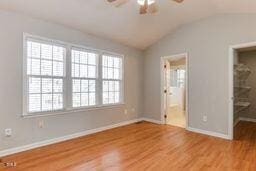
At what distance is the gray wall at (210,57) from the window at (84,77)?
2.31 metres

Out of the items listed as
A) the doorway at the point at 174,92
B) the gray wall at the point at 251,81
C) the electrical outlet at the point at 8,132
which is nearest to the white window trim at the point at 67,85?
the electrical outlet at the point at 8,132

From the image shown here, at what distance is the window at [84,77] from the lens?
4.15 metres

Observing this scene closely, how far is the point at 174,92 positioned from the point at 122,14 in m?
6.11

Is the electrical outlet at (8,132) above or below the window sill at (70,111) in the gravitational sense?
below

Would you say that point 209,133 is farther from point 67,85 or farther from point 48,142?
point 48,142

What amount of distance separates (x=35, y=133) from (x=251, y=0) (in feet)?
15.2

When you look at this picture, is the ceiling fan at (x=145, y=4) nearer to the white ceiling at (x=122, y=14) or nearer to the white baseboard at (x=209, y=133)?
the white ceiling at (x=122, y=14)

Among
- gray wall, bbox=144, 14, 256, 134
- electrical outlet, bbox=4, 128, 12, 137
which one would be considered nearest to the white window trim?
electrical outlet, bbox=4, 128, 12, 137

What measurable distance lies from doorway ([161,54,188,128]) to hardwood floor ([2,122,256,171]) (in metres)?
1.29

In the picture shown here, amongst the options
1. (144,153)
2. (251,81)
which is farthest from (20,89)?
(251,81)

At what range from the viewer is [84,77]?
14.3 ft

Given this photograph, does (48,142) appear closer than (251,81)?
Yes

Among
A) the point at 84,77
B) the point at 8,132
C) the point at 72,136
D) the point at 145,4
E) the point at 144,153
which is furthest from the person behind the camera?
the point at 84,77

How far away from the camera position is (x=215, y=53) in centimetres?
429
